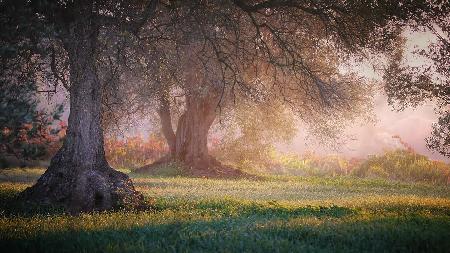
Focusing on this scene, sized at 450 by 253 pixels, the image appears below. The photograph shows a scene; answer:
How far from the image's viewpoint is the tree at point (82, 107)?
38.1 ft

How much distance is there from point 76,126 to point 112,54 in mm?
2361

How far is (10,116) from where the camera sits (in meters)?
11.6

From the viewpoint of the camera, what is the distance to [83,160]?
12.2m

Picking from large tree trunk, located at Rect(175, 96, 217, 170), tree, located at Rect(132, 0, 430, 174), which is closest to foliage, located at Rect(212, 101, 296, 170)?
large tree trunk, located at Rect(175, 96, 217, 170)

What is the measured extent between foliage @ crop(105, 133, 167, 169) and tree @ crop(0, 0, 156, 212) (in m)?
23.6

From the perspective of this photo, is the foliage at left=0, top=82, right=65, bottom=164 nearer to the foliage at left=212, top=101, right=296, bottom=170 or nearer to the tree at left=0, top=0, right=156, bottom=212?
the tree at left=0, top=0, right=156, bottom=212

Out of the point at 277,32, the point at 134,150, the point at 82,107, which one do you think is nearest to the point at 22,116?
the point at 82,107

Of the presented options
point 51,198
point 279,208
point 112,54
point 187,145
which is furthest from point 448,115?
point 187,145

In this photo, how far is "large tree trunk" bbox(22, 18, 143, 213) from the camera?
11.7 m

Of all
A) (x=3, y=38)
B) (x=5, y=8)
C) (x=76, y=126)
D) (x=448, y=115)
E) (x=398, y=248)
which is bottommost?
(x=398, y=248)

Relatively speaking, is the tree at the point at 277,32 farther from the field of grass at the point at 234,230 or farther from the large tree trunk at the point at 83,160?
the field of grass at the point at 234,230

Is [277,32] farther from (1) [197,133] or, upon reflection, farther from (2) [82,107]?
(1) [197,133]

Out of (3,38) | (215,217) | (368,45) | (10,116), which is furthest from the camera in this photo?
(368,45)

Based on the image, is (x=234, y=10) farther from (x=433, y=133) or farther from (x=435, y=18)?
(x=433, y=133)
